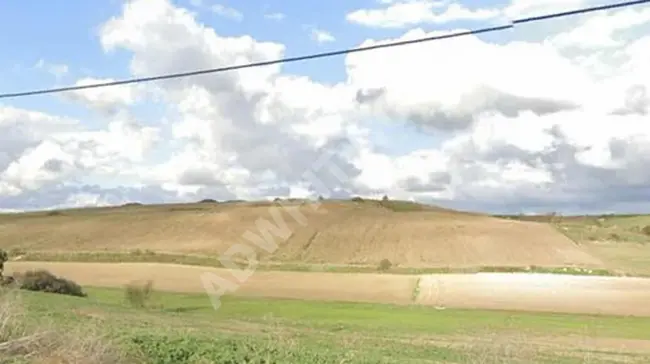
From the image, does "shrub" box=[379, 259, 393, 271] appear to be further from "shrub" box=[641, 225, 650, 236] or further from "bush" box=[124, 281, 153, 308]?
"shrub" box=[641, 225, 650, 236]

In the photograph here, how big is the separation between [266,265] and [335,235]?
8127mm

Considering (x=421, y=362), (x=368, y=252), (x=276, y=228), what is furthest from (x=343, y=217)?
(x=421, y=362)

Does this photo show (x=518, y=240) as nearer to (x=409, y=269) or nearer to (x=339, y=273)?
(x=409, y=269)

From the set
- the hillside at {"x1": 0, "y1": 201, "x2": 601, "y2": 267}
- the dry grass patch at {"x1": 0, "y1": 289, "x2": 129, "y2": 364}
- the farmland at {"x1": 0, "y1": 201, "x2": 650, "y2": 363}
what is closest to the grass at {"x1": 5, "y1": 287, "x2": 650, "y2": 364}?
the farmland at {"x1": 0, "y1": 201, "x2": 650, "y2": 363}

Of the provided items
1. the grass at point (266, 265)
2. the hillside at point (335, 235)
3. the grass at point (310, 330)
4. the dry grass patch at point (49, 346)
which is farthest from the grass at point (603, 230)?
the dry grass patch at point (49, 346)

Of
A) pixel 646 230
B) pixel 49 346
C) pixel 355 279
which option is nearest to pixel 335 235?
pixel 355 279

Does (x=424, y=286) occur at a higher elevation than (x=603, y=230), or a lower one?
lower

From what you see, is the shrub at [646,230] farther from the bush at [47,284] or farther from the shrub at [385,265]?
the bush at [47,284]

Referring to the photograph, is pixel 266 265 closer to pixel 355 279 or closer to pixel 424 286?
pixel 355 279

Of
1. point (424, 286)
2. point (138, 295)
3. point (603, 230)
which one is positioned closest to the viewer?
point (138, 295)

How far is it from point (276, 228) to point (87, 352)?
68.9 meters

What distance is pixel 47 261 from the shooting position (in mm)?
59844

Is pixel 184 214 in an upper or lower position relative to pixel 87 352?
upper

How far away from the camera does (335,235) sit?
217 feet
